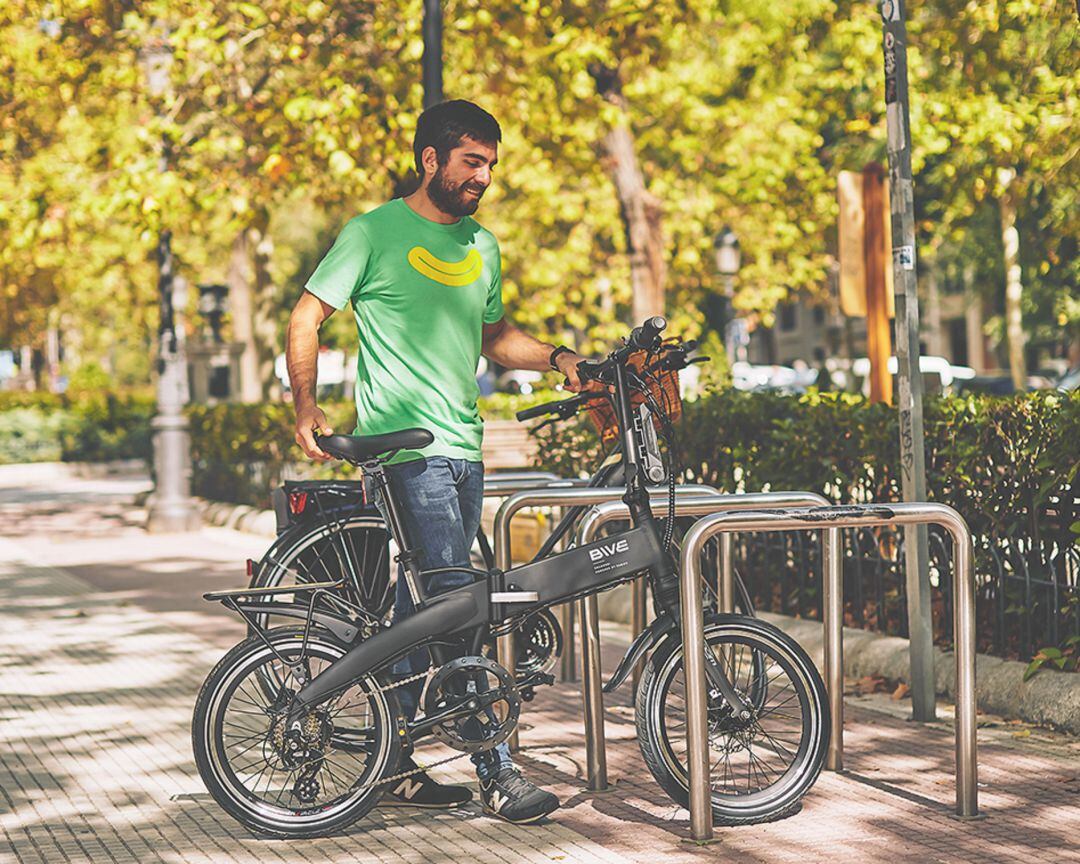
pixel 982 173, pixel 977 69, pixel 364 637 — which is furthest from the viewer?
pixel 982 173

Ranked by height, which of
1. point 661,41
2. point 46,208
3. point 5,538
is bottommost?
point 5,538

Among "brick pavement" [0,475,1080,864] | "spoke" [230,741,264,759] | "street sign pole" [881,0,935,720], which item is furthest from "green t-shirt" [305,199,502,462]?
"street sign pole" [881,0,935,720]

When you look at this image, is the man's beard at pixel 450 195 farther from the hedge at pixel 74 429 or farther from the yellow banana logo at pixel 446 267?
the hedge at pixel 74 429

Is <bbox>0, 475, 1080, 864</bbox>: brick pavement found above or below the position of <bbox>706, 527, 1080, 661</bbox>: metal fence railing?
below

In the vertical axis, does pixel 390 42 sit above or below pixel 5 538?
above

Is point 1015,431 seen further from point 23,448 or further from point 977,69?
point 23,448

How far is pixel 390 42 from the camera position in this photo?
14555mm

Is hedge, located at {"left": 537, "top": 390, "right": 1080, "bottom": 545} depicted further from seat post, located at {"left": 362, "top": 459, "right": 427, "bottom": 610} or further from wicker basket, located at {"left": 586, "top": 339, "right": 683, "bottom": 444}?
seat post, located at {"left": 362, "top": 459, "right": 427, "bottom": 610}

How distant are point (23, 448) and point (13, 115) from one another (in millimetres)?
20971

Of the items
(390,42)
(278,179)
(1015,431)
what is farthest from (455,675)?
(278,179)

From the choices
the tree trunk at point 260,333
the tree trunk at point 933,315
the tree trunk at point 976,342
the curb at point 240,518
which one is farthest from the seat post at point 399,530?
the tree trunk at point 976,342

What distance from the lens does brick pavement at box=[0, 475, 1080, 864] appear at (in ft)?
16.1

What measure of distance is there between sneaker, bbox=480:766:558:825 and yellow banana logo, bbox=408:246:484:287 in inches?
58.8

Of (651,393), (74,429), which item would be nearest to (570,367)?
(651,393)
